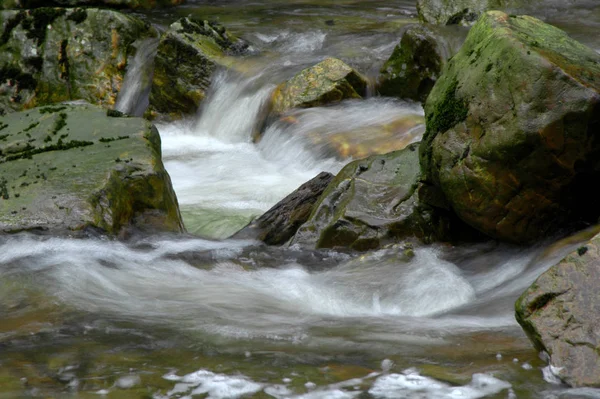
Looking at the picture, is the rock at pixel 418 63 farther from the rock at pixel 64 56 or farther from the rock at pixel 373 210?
the rock at pixel 64 56

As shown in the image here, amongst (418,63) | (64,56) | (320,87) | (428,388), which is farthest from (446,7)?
(428,388)

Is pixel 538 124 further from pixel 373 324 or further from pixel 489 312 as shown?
pixel 373 324

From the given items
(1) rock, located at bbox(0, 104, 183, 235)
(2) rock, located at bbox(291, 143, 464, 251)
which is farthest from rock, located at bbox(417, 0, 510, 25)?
(1) rock, located at bbox(0, 104, 183, 235)

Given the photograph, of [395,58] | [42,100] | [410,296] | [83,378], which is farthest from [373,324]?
[42,100]

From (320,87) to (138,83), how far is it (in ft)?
12.7

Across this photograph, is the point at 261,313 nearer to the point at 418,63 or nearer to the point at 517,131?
the point at 517,131

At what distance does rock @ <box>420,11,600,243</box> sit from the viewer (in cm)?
545

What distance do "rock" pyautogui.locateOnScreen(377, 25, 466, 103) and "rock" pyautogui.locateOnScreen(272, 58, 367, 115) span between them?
442mm

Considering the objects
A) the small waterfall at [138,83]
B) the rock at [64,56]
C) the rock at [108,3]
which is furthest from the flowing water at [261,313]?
the rock at [108,3]

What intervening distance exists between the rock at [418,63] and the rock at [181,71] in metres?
2.87

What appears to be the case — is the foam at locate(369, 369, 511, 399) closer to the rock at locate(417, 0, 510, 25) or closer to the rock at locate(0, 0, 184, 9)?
the rock at locate(417, 0, 510, 25)

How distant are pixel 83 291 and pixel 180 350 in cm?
138

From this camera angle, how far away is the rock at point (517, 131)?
545 cm

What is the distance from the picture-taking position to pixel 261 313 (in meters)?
4.96
